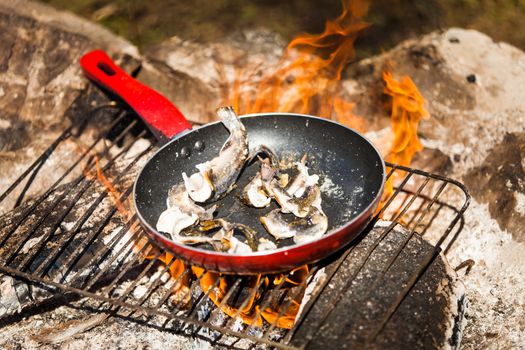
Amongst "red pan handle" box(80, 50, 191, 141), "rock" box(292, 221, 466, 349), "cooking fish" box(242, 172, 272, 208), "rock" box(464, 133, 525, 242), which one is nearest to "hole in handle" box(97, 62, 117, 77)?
"red pan handle" box(80, 50, 191, 141)

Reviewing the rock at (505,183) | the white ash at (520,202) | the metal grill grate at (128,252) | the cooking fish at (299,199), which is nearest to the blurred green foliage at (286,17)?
the rock at (505,183)

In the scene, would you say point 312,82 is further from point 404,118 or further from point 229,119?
point 229,119

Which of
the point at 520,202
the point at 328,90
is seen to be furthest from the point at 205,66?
the point at 520,202

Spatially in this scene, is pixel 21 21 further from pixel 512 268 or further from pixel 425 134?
pixel 512 268

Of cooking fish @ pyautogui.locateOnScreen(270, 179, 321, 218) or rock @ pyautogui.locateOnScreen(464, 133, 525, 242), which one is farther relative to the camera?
rock @ pyautogui.locateOnScreen(464, 133, 525, 242)

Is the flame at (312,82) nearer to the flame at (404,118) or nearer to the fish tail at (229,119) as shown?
the flame at (404,118)

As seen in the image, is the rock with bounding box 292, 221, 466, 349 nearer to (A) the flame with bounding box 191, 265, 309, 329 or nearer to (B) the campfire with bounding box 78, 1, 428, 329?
(A) the flame with bounding box 191, 265, 309, 329
